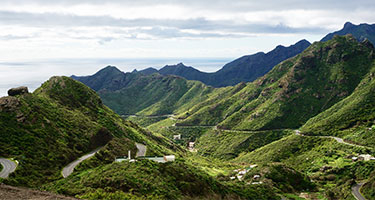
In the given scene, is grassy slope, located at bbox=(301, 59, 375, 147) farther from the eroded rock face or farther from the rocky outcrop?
the eroded rock face

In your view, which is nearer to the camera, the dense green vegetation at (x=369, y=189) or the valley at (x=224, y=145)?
the valley at (x=224, y=145)

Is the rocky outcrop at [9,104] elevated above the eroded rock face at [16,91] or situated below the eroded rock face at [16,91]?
below

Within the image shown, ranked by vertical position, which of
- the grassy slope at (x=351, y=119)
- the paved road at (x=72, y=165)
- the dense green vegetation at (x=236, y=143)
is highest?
the paved road at (x=72, y=165)

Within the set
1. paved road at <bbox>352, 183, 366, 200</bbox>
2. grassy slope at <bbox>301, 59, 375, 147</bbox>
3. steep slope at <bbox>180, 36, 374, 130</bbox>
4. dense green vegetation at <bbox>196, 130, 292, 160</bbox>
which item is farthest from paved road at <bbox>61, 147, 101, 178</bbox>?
steep slope at <bbox>180, 36, 374, 130</bbox>

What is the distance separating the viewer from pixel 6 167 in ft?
149

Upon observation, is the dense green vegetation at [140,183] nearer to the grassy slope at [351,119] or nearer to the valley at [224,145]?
the valley at [224,145]

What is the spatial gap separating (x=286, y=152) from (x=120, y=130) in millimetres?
75827

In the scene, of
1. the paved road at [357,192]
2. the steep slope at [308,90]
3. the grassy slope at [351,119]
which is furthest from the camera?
the steep slope at [308,90]

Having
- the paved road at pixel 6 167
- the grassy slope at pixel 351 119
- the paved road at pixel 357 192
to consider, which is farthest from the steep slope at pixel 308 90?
the paved road at pixel 6 167

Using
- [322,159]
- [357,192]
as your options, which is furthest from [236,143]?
[357,192]

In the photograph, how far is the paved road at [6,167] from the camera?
1707 inches

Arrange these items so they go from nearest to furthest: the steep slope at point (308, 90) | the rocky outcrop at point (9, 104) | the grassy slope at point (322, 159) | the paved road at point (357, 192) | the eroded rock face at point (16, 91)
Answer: the rocky outcrop at point (9, 104) → the eroded rock face at point (16, 91) → the paved road at point (357, 192) → the grassy slope at point (322, 159) → the steep slope at point (308, 90)

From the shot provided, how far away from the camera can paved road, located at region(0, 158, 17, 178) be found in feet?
142

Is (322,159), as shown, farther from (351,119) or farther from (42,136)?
(42,136)
